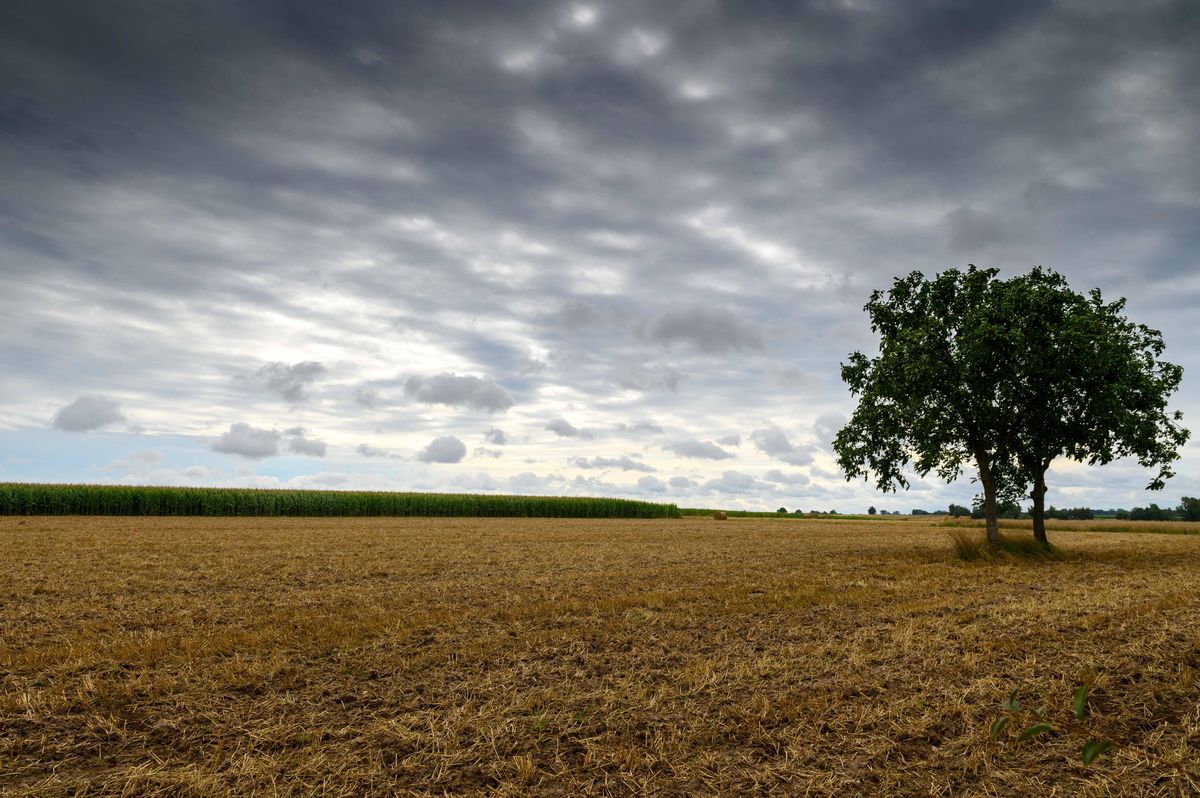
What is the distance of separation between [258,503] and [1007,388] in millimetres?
56855

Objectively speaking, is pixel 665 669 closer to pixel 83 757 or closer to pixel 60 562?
pixel 83 757

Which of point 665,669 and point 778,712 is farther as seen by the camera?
point 665,669

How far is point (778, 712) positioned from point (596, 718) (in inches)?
74.8

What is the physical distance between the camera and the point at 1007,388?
79.7 ft

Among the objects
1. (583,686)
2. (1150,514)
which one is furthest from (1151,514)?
(583,686)

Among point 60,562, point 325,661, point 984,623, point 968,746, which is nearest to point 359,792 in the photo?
point 325,661

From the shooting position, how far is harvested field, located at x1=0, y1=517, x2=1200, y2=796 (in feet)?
19.1

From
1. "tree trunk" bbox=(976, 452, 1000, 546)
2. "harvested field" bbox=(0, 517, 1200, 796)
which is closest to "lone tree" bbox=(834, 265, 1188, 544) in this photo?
"tree trunk" bbox=(976, 452, 1000, 546)

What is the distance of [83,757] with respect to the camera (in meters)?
6.21

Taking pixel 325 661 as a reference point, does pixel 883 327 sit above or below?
above

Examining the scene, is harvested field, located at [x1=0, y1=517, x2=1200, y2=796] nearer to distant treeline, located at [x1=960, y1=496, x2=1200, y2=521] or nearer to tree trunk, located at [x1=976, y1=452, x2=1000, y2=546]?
tree trunk, located at [x1=976, y1=452, x2=1000, y2=546]

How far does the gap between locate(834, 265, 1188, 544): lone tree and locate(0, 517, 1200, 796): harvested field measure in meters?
9.29

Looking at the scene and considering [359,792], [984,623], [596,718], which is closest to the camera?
[359,792]

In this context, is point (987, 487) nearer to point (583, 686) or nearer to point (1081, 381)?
point (1081, 381)
